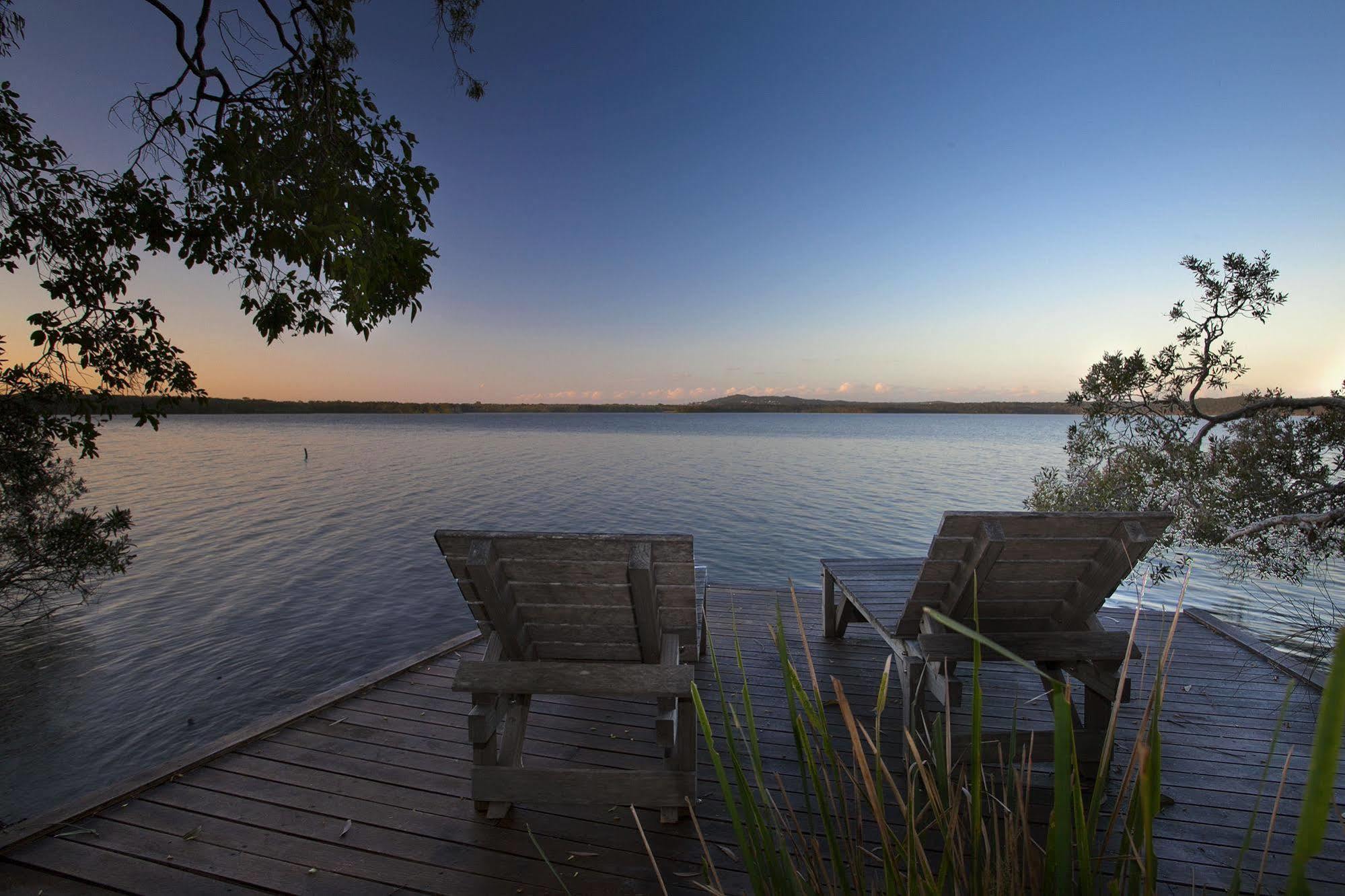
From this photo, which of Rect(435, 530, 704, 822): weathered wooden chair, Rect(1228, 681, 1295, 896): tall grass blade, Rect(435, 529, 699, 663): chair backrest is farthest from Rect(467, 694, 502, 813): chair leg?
Rect(1228, 681, 1295, 896): tall grass blade

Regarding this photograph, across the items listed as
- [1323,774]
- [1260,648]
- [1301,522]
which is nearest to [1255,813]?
[1323,774]

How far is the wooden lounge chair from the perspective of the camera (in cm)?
274

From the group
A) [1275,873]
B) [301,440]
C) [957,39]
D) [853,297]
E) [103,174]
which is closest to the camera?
[1275,873]

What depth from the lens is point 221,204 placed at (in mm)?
3676

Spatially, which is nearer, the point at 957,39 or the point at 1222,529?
the point at 1222,529

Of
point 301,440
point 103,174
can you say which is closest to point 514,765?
point 103,174

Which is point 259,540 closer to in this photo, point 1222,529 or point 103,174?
point 103,174

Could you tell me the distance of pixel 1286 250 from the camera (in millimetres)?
5445

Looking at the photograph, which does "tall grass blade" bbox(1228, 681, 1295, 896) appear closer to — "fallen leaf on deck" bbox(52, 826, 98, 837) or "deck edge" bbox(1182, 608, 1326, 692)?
"fallen leaf on deck" bbox(52, 826, 98, 837)

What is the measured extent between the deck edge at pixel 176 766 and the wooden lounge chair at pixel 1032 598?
3284mm

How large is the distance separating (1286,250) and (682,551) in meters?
6.60

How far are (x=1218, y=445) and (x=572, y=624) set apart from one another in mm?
6931

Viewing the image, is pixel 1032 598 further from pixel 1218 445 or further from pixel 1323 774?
pixel 1218 445

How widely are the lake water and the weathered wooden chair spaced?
3.91 metres
